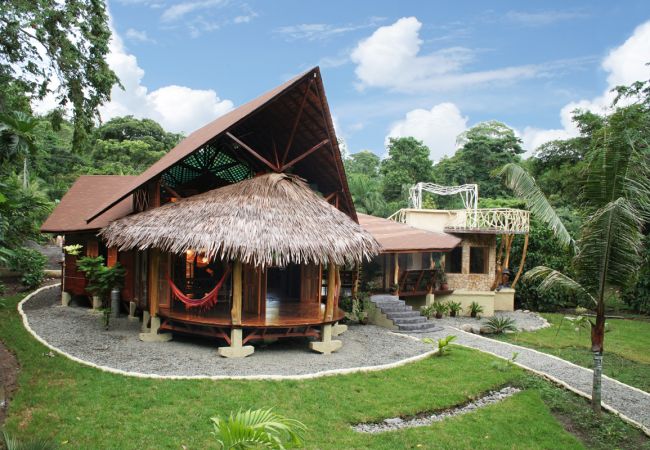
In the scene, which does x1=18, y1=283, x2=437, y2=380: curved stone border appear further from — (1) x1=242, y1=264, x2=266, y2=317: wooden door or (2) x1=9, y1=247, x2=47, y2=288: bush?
(2) x1=9, y1=247, x2=47, y2=288: bush

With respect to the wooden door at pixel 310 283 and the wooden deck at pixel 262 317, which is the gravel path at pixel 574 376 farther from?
the wooden deck at pixel 262 317

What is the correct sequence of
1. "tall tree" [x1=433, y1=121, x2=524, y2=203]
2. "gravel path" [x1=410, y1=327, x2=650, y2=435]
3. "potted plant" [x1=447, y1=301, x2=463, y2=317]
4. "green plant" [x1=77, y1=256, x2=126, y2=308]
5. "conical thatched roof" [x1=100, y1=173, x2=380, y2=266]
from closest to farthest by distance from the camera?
"gravel path" [x1=410, y1=327, x2=650, y2=435], "conical thatched roof" [x1=100, y1=173, x2=380, y2=266], "green plant" [x1=77, y1=256, x2=126, y2=308], "potted plant" [x1=447, y1=301, x2=463, y2=317], "tall tree" [x1=433, y1=121, x2=524, y2=203]

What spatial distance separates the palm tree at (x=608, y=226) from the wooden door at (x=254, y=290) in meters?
5.69

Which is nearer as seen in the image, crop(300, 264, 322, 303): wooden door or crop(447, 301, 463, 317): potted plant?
crop(300, 264, 322, 303): wooden door

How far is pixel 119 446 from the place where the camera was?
5910 mm

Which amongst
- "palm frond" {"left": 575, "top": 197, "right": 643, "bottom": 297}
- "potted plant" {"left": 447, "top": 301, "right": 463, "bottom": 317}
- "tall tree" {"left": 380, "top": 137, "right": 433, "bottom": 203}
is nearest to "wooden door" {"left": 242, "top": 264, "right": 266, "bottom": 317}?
"palm frond" {"left": 575, "top": 197, "right": 643, "bottom": 297}

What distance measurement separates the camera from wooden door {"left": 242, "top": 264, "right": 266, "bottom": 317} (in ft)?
35.6

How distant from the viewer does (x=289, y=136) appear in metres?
11.7

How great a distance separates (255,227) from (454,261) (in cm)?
1133

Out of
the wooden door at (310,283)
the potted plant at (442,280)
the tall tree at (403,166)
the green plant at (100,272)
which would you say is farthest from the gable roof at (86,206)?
the tall tree at (403,166)

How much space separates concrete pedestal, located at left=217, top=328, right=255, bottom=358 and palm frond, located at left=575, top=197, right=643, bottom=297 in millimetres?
6443

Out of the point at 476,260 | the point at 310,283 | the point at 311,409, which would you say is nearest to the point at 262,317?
the point at 310,283

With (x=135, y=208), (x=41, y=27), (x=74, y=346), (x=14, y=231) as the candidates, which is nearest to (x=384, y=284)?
(x=135, y=208)

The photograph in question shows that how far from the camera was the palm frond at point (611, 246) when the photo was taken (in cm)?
753
